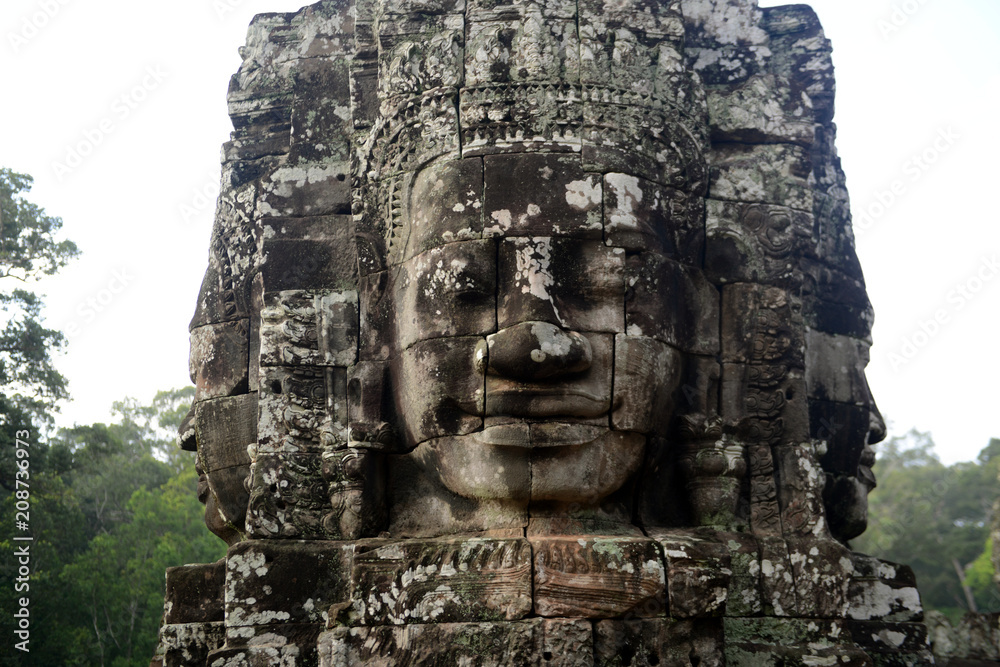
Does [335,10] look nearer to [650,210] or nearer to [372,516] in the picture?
[650,210]

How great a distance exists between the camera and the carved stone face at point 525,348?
5297 mm

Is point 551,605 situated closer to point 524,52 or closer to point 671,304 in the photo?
point 671,304

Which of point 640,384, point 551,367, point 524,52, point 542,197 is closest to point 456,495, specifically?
point 551,367

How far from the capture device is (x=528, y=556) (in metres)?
5.05

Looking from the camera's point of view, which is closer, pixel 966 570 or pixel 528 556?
pixel 528 556

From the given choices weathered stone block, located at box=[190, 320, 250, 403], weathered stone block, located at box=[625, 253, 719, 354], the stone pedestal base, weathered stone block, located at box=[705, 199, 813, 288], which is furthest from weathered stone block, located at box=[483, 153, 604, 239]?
weathered stone block, located at box=[190, 320, 250, 403]

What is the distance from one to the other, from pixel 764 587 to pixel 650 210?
89.4 inches

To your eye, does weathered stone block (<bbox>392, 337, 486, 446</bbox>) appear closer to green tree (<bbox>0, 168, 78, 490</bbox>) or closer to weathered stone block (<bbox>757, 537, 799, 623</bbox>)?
weathered stone block (<bbox>757, 537, 799, 623</bbox>)

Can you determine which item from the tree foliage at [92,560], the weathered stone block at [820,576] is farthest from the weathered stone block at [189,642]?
the tree foliage at [92,560]

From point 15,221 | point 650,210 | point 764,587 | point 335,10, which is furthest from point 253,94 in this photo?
point 15,221

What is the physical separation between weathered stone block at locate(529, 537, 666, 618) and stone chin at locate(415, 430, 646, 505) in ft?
1.07

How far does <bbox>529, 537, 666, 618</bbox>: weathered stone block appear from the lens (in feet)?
16.3

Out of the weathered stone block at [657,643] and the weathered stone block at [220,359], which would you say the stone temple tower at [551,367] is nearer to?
the weathered stone block at [657,643]

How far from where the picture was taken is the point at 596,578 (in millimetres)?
4996
